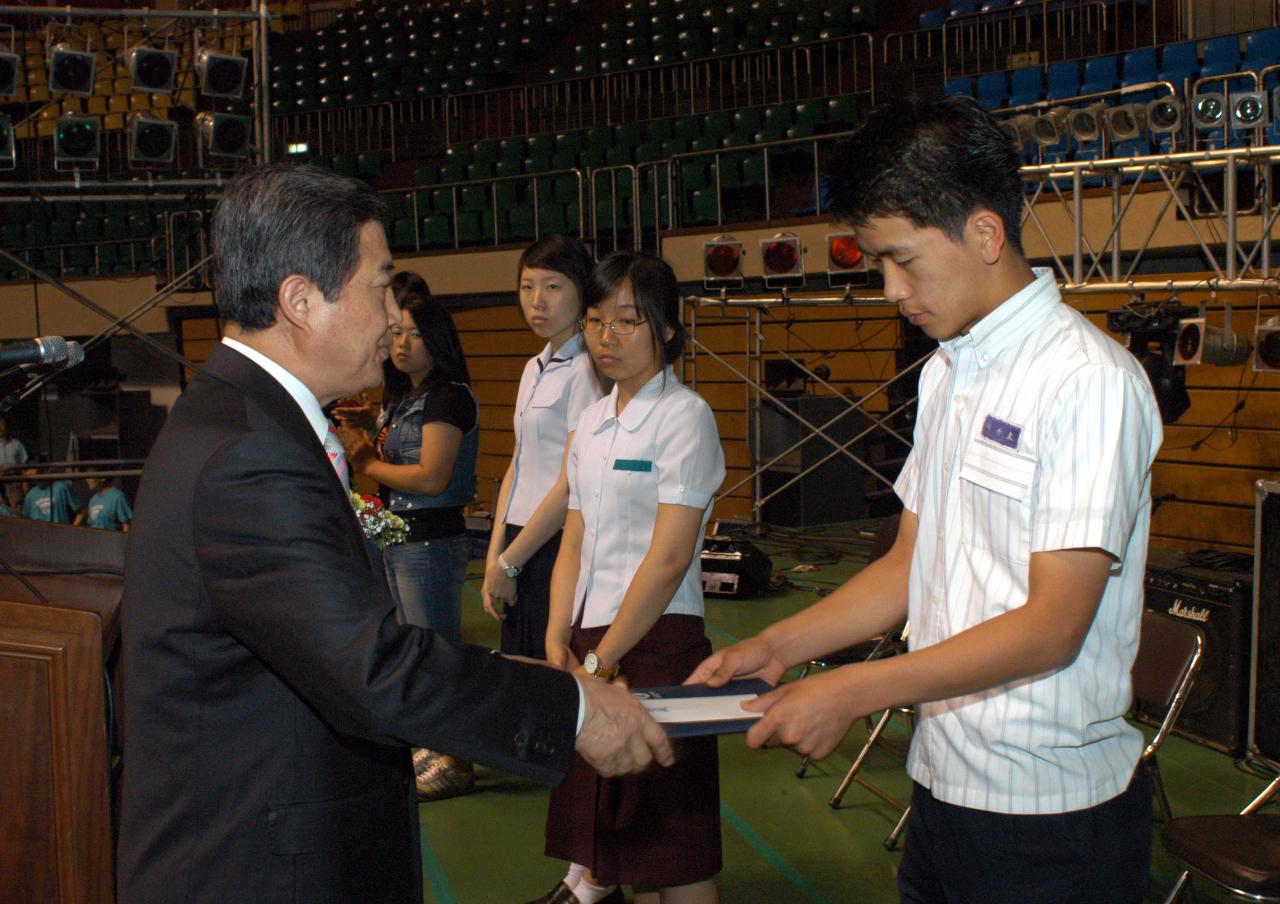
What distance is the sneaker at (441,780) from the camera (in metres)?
4.02

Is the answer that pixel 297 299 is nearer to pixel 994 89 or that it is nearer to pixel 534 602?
pixel 534 602

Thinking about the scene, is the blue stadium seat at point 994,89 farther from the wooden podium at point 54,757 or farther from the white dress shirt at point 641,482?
the wooden podium at point 54,757

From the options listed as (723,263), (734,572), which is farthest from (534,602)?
(723,263)

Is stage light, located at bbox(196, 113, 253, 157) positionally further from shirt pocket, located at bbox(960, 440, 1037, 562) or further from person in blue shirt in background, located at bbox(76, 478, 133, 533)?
shirt pocket, located at bbox(960, 440, 1037, 562)

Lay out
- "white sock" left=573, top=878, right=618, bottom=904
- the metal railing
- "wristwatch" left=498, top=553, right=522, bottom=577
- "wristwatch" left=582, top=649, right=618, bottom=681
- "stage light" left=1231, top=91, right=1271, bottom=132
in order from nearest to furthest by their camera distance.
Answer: "wristwatch" left=582, top=649, right=618, bottom=681 → "white sock" left=573, top=878, right=618, bottom=904 → "wristwatch" left=498, top=553, right=522, bottom=577 → "stage light" left=1231, top=91, right=1271, bottom=132 → the metal railing

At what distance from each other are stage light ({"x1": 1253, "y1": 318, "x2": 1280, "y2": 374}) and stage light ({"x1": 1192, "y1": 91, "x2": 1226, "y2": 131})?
109 centimetres

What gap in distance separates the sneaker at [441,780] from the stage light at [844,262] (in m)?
4.70

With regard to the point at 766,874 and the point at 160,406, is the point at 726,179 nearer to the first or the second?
the point at 160,406

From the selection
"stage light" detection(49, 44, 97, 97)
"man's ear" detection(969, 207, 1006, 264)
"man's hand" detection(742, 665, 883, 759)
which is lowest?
"man's hand" detection(742, 665, 883, 759)

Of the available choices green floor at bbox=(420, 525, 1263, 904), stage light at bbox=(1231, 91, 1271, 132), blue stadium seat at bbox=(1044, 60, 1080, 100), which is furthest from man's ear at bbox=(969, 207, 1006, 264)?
blue stadium seat at bbox=(1044, 60, 1080, 100)

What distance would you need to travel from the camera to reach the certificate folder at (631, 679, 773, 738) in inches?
61.9

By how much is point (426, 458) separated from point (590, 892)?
134cm

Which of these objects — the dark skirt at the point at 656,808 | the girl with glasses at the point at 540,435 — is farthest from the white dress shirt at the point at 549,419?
the dark skirt at the point at 656,808

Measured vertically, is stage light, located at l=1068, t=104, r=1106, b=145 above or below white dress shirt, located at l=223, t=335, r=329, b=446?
above
